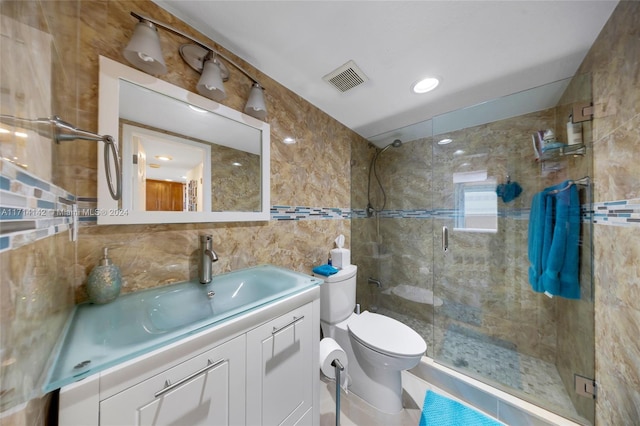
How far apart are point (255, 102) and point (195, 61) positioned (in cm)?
33

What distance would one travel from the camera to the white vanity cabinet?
19.3 inches

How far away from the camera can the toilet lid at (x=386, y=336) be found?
4.04 feet

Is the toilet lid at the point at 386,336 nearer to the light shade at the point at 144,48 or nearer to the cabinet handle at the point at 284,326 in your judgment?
the cabinet handle at the point at 284,326

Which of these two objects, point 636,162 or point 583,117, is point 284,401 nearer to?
point 636,162

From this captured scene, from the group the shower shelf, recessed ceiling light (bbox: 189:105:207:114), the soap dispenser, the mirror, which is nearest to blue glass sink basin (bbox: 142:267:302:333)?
the soap dispenser

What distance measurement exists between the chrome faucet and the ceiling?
43.4 inches

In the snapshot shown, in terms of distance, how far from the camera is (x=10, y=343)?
0.35 metres

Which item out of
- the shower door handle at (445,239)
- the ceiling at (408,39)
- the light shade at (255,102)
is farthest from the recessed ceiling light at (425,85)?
the shower door handle at (445,239)

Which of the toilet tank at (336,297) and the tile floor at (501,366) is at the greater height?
the toilet tank at (336,297)

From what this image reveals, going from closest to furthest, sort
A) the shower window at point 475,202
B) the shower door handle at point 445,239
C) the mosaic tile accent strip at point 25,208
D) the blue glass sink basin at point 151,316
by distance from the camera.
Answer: the mosaic tile accent strip at point 25,208 → the blue glass sink basin at point 151,316 → the shower window at point 475,202 → the shower door handle at point 445,239

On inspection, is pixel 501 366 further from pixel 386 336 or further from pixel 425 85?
pixel 425 85

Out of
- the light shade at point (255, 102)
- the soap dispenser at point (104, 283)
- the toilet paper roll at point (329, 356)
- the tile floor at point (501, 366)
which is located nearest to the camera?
the soap dispenser at point (104, 283)

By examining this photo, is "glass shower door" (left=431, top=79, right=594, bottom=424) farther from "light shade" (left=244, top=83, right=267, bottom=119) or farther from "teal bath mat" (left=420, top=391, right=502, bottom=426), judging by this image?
"light shade" (left=244, top=83, right=267, bottom=119)

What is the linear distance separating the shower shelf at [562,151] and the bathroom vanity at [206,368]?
71.1 inches
